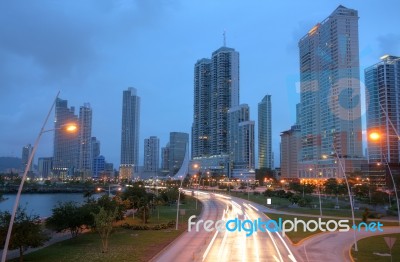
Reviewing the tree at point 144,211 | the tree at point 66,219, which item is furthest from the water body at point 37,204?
the tree at point 66,219

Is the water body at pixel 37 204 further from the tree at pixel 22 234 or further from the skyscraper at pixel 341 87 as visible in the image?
the skyscraper at pixel 341 87

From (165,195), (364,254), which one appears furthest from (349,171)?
(364,254)

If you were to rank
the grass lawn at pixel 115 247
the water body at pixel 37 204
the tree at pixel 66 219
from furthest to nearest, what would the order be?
the water body at pixel 37 204, the tree at pixel 66 219, the grass lawn at pixel 115 247

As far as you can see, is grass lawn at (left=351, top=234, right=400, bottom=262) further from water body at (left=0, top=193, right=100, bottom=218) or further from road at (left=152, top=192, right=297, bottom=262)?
water body at (left=0, top=193, right=100, bottom=218)

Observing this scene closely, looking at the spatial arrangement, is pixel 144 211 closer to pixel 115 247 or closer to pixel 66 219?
pixel 66 219

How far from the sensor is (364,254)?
1209 inches

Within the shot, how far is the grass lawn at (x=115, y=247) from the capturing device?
96.8 feet

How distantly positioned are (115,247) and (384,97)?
11690 cm

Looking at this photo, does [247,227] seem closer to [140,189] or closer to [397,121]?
[140,189]

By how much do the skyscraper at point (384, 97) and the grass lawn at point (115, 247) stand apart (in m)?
80.3

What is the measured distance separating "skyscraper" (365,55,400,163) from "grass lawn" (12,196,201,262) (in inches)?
3163

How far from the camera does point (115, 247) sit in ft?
111

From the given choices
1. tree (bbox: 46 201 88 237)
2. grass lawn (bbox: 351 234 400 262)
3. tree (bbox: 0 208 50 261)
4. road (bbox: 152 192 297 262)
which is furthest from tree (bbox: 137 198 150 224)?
grass lawn (bbox: 351 234 400 262)

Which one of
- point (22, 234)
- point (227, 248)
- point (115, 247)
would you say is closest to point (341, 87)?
point (227, 248)
